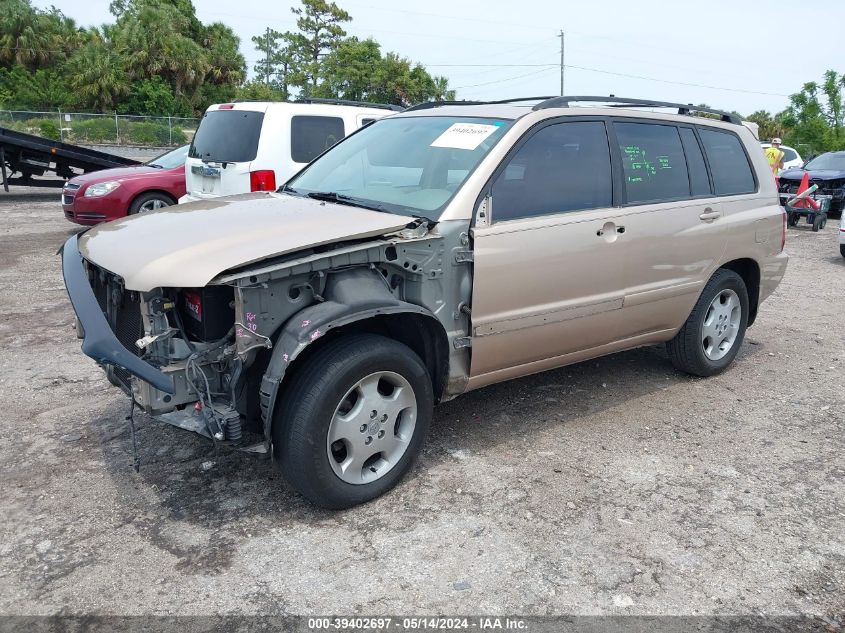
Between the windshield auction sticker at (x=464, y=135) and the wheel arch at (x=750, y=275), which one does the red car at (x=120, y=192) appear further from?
the wheel arch at (x=750, y=275)

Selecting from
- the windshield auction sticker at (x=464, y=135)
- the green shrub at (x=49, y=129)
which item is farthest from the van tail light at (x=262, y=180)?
the green shrub at (x=49, y=129)

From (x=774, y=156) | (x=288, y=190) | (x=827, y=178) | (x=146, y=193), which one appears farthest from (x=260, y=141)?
(x=827, y=178)

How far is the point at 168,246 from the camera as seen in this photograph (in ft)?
10.5

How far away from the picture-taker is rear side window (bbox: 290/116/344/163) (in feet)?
27.6

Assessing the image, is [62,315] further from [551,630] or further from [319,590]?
[551,630]

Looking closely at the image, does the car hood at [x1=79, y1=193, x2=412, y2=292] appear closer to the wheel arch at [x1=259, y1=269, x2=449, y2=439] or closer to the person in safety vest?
the wheel arch at [x1=259, y1=269, x2=449, y2=439]

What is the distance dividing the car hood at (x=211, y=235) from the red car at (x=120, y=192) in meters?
6.95

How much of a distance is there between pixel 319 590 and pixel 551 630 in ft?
2.99

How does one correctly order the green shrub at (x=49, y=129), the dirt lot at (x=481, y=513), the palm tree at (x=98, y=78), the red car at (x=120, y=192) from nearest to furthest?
the dirt lot at (x=481, y=513) < the red car at (x=120, y=192) < the green shrub at (x=49, y=129) < the palm tree at (x=98, y=78)

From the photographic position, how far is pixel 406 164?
13.9 ft

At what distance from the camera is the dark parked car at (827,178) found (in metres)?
15.0

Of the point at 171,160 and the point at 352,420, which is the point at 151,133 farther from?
the point at 352,420

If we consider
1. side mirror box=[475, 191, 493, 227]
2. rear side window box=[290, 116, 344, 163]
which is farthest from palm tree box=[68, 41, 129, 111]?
side mirror box=[475, 191, 493, 227]

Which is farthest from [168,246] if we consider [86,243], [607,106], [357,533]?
[607,106]
